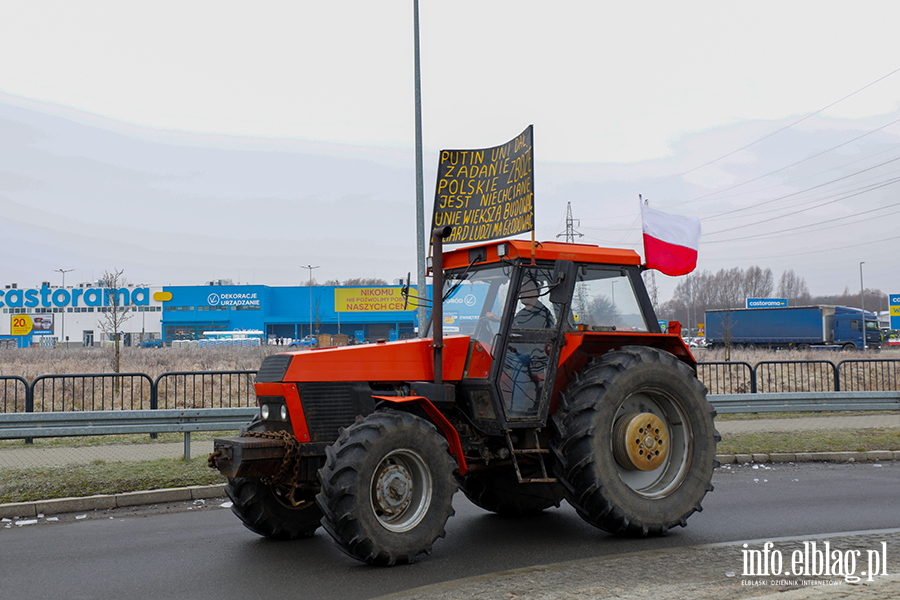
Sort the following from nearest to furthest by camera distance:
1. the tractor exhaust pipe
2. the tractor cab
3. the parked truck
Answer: the tractor exhaust pipe → the tractor cab → the parked truck

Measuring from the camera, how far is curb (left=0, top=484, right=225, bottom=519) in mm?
7734

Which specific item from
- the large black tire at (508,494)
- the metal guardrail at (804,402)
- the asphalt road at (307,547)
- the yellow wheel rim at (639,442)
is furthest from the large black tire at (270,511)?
the metal guardrail at (804,402)

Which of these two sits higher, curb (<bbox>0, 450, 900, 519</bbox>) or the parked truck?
the parked truck

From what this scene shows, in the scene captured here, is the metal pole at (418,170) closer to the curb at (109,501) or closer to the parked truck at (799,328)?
the curb at (109,501)

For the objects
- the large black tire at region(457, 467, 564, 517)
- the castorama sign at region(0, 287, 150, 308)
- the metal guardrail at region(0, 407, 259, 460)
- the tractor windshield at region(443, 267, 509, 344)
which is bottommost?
the large black tire at region(457, 467, 564, 517)

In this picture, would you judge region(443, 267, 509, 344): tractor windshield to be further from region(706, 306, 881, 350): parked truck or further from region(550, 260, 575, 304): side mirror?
region(706, 306, 881, 350): parked truck

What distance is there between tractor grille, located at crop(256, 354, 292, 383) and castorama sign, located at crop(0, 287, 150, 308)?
3167 inches

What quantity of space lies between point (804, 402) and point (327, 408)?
11.0 metres

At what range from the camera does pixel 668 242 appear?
25.2 feet

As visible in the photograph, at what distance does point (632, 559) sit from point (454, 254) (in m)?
3.02

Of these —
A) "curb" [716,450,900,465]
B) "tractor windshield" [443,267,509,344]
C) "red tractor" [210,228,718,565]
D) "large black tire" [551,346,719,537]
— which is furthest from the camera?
"curb" [716,450,900,465]

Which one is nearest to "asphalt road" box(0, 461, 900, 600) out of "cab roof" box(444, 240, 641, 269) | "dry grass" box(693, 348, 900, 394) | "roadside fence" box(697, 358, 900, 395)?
"cab roof" box(444, 240, 641, 269)

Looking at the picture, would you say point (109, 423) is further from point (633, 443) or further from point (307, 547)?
point (633, 443)


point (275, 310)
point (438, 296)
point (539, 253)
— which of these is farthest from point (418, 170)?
point (275, 310)
